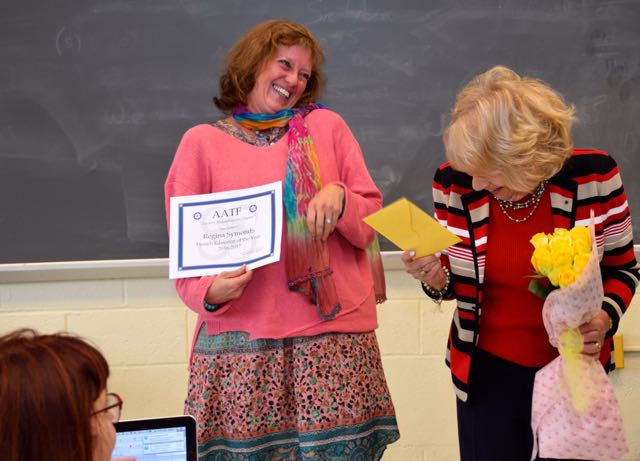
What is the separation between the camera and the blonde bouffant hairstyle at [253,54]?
2178mm

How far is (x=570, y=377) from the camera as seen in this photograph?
181 centimetres

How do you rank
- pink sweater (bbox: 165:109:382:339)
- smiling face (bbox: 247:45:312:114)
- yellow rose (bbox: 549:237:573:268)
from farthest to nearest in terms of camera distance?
smiling face (bbox: 247:45:312:114) < pink sweater (bbox: 165:109:382:339) < yellow rose (bbox: 549:237:573:268)

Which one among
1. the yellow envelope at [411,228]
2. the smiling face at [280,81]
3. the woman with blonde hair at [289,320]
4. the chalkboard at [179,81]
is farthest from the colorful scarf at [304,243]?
the chalkboard at [179,81]

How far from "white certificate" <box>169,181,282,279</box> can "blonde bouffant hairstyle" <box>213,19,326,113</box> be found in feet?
1.11

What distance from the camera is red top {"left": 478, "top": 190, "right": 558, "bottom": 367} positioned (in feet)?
6.45

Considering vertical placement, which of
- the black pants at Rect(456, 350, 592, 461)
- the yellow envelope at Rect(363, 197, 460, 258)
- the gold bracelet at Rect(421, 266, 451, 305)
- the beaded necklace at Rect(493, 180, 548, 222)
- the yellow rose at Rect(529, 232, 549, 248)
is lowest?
the black pants at Rect(456, 350, 592, 461)

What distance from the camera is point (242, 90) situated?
2.20 metres

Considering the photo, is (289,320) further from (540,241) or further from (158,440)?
(540,241)

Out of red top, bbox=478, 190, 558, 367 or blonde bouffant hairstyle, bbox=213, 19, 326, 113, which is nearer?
red top, bbox=478, 190, 558, 367

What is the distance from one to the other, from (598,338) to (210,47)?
5.73 ft

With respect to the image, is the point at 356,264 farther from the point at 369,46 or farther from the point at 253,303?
the point at 369,46

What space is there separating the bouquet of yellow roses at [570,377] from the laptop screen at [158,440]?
784 mm

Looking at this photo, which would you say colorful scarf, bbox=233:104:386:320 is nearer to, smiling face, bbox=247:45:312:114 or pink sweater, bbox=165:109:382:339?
pink sweater, bbox=165:109:382:339

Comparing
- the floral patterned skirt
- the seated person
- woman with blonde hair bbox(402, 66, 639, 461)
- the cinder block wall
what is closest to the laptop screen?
the floral patterned skirt
